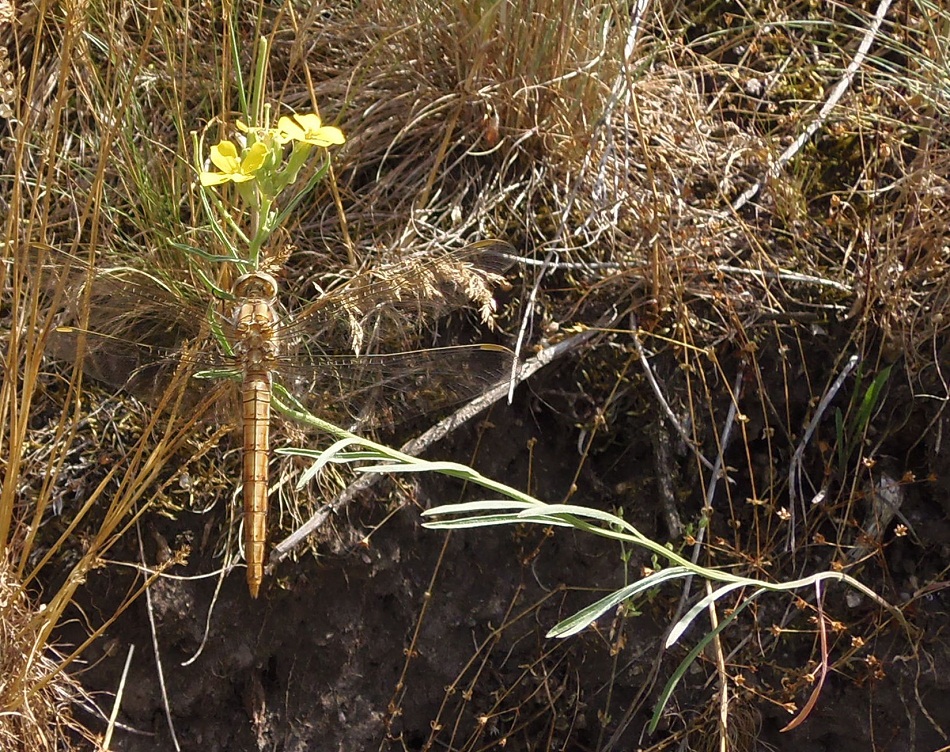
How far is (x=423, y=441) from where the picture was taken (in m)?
1.80

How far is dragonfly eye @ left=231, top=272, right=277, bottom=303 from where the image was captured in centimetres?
159

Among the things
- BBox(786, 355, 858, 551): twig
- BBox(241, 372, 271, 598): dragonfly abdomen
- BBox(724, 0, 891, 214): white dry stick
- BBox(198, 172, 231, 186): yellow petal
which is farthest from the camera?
BBox(724, 0, 891, 214): white dry stick

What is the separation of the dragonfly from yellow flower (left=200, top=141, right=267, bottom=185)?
0.76ft

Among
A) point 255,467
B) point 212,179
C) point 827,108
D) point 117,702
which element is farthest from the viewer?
point 827,108

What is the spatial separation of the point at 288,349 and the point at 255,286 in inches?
4.7

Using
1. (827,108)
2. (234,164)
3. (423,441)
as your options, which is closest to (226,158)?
(234,164)

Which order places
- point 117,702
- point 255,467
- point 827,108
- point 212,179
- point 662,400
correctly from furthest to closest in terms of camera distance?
point 827,108
point 662,400
point 117,702
point 255,467
point 212,179

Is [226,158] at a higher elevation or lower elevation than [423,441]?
higher

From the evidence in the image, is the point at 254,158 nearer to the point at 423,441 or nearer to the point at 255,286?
the point at 255,286

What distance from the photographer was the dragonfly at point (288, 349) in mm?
1590

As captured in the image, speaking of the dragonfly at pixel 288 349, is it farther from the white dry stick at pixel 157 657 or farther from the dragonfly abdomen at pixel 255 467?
the white dry stick at pixel 157 657

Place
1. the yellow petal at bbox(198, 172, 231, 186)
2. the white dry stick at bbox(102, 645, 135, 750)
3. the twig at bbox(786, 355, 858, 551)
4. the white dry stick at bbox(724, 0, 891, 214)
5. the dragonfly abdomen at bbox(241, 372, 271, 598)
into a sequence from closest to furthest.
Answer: the yellow petal at bbox(198, 172, 231, 186) → the dragonfly abdomen at bbox(241, 372, 271, 598) → the white dry stick at bbox(102, 645, 135, 750) → the twig at bbox(786, 355, 858, 551) → the white dry stick at bbox(724, 0, 891, 214)

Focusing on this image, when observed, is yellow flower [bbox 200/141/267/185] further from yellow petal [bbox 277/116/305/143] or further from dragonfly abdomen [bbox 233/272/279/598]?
dragonfly abdomen [bbox 233/272/279/598]

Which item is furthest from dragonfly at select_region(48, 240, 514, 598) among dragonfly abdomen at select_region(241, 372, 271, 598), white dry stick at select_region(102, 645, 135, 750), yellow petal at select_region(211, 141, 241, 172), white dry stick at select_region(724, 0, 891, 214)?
white dry stick at select_region(724, 0, 891, 214)
